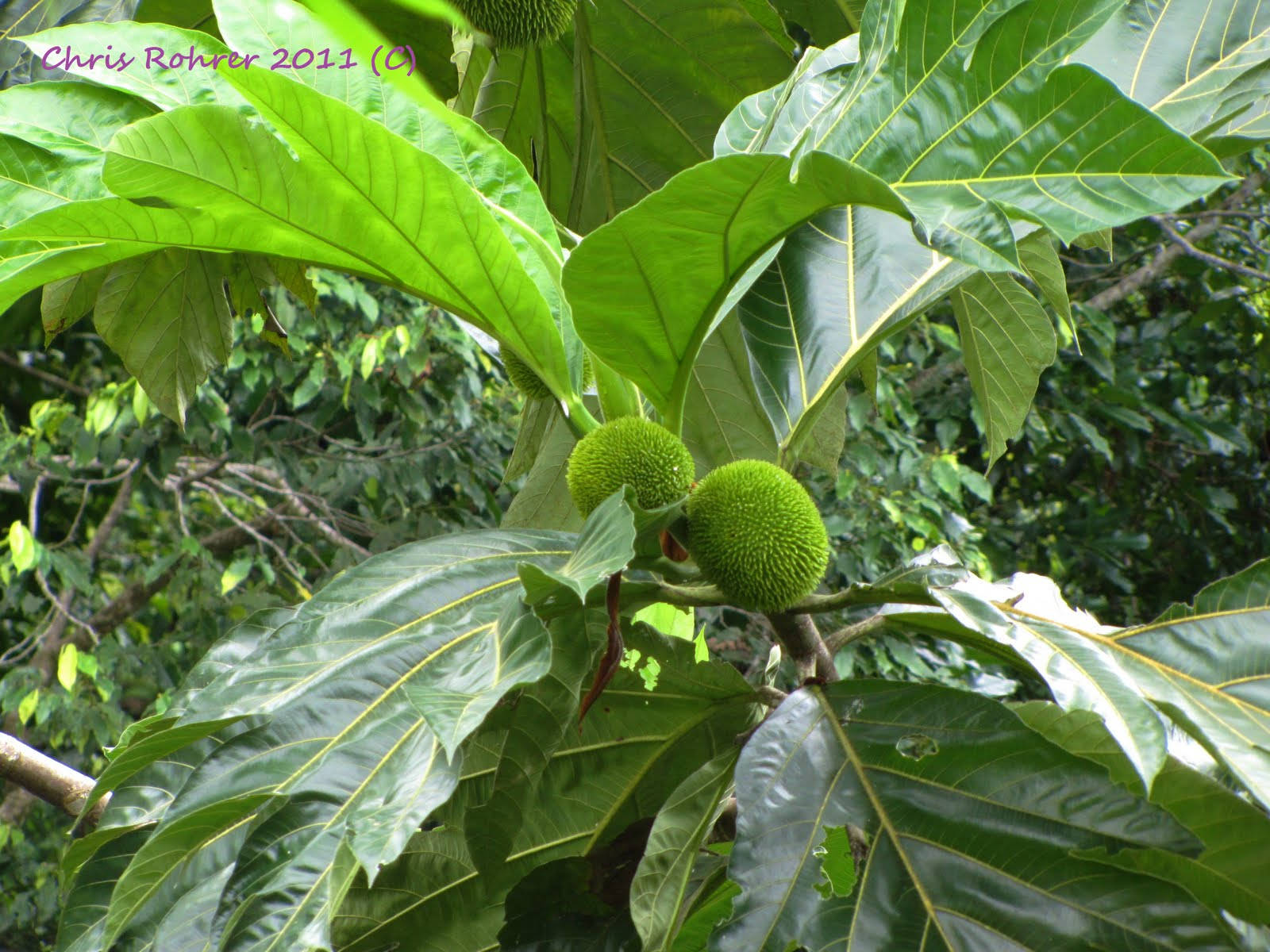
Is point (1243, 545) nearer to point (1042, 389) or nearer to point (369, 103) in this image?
point (1042, 389)

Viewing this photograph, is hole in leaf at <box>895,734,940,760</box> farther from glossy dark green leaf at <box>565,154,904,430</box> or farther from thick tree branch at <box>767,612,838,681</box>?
glossy dark green leaf at <box>565,154,904,430</box>

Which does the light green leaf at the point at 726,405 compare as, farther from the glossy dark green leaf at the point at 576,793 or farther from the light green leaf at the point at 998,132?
the light green leaf at the point at 998,132

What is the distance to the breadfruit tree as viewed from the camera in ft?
1.81

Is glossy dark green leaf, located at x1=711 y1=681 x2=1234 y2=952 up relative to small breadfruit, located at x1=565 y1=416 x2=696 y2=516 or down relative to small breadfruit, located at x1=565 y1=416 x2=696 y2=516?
down

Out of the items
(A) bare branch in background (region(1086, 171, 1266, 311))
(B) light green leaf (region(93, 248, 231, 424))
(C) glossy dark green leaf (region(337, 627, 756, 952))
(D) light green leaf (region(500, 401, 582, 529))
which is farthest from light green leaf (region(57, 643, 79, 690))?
(A) bare branch in background (region(1086, 171, 1266, 311))

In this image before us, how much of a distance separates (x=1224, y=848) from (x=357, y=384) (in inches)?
98.6

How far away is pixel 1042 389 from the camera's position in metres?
3.54

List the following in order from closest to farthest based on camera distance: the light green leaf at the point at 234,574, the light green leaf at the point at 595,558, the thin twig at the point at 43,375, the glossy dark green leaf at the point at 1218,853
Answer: the light green leaf at the point at 595,558 → the glossy dark green leaf at the point at 1218,853 → the light green leaf at the point at 234,574 → the thin twig at the point at 43,375

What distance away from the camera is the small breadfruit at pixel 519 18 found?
0.99m

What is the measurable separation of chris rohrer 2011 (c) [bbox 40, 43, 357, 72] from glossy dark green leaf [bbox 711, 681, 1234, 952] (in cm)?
46

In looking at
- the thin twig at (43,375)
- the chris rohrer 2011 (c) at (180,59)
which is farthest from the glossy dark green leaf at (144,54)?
the thin twig at (43,375)

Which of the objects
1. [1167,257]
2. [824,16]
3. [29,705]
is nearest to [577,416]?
[824,16]

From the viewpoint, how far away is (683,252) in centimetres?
61

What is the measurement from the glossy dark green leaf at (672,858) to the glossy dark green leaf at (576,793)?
0.07 meters
